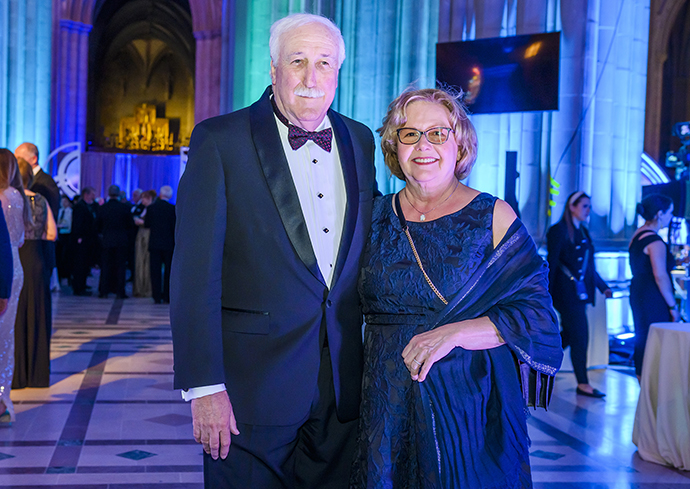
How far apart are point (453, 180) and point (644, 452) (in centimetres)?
289

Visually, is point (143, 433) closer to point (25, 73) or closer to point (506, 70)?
point (506, 70)

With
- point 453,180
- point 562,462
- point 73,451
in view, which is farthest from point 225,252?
point 562,462

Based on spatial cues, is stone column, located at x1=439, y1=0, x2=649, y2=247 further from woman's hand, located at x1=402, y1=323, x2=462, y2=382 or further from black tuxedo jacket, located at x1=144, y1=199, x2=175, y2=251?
woman's hand, located at x1=402, y1=323, x2=462, y2=382

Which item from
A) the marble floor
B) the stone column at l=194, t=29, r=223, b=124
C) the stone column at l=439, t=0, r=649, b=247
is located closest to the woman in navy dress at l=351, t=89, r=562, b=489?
the marble floor

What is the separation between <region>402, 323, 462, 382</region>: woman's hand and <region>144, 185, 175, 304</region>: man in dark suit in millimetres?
8879

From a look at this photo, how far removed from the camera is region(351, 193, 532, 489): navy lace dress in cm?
177

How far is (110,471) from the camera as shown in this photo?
11.7ft

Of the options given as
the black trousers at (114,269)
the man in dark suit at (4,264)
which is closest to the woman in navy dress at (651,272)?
the man in dark suit at (4,264)

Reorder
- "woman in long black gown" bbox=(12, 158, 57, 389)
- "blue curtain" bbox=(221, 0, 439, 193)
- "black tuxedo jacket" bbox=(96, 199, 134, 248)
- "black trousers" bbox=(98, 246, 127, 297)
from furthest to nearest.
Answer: "black trousers" bbox=(98, 246, 127, 297) → "black tuxedo jacket" bbox=(96, 199, 134, 248) → "blue curtain" bbox=(221, 0, 439, 193) → "woman in long black gown" bbox=(12, 158, 57, 389)

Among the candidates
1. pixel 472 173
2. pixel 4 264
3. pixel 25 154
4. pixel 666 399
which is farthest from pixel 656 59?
pixel 4 264

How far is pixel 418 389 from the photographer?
178cm

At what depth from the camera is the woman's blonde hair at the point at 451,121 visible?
1.91m

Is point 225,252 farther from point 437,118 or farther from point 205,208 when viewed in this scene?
point 437,118

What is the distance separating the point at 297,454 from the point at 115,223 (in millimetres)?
9322
